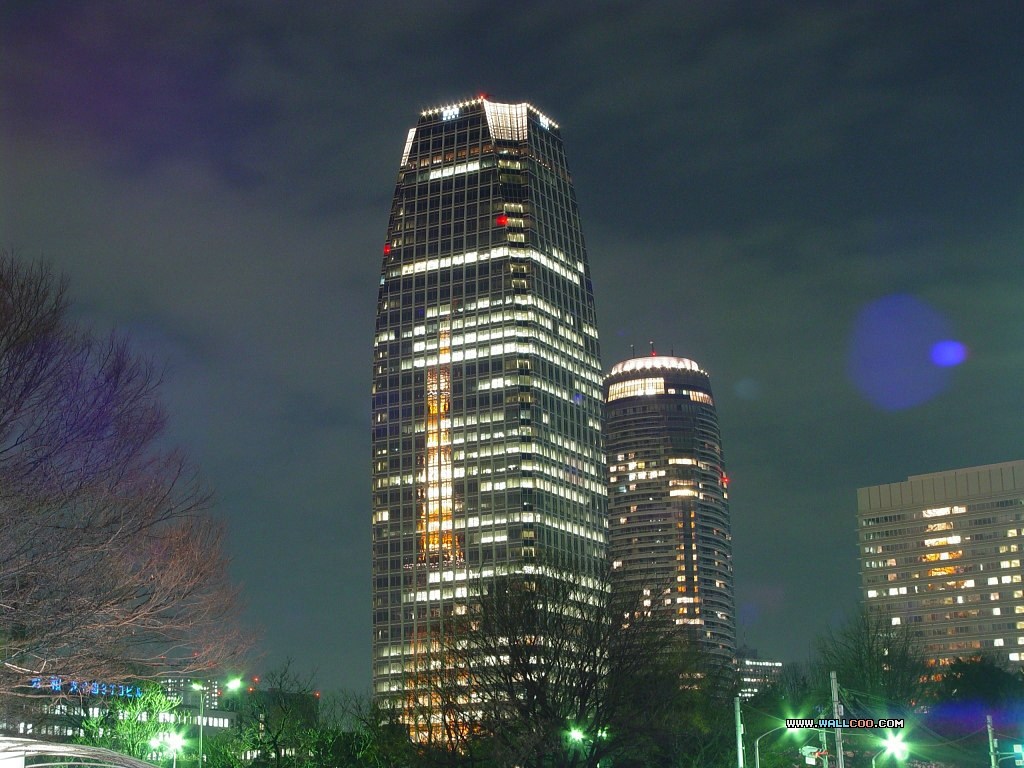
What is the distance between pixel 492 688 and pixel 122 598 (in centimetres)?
4252

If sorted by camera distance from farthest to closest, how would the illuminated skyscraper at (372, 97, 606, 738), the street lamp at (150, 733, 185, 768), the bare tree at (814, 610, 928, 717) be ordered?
the illuminated skyscraper at (372, 97, 606, 738), the bare tree at (814, 610, 928, 717), the street lamp at (150, 733, 185, 768)

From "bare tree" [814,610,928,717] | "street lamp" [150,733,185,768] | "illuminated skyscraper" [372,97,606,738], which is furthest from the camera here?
"illuminated skyscraper" [372,97,606,738]

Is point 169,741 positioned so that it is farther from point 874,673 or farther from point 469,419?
point 469,419

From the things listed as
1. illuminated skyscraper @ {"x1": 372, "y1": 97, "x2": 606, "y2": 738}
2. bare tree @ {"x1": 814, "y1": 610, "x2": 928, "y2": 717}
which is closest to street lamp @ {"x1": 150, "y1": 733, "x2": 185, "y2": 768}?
bare tree @ {"x1": 814, "y1": 610, "x2": 928, "y2": 717}

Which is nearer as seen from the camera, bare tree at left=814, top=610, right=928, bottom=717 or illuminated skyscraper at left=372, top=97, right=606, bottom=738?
bare tree at left=814, top=610, right=928, bottom=717

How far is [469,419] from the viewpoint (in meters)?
192

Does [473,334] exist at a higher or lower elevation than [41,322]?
higher

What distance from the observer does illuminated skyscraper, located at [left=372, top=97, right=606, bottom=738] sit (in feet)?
618

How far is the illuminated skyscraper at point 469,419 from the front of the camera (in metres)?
188

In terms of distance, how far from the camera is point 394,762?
72000mm

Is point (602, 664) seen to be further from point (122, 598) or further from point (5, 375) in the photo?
point (5, 375)

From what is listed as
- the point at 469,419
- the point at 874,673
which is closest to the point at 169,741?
the point at 874,673

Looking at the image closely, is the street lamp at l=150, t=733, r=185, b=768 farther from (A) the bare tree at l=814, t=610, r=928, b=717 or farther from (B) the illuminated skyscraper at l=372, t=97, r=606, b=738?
(B) the illuminated skyscraper at l=372, t=97, r=606, b=738

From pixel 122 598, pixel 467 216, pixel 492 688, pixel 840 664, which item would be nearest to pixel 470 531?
pixel 467 216
